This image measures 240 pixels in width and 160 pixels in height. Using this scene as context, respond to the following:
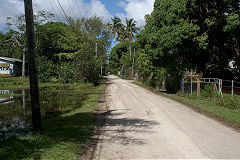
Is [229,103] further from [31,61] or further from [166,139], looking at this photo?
[31,61]

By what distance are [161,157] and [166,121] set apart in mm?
4413

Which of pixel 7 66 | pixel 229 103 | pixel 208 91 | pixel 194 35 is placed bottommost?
pixel 229 103

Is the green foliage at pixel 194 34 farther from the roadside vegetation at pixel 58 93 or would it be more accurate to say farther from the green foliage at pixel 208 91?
the roadside vegetation at pixel 58 93

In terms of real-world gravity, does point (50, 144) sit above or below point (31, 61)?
below

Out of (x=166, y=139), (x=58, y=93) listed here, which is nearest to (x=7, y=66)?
(x=58, y=93)

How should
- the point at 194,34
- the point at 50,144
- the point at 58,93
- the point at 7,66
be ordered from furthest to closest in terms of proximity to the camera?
the point at 7,66 < the point at 58,93 < the point at 194,34 < the point at 50,144

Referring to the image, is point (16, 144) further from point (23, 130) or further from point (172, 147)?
point (172, 147)

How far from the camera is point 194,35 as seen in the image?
17.1m

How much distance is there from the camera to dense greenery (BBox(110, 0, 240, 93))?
16.9m

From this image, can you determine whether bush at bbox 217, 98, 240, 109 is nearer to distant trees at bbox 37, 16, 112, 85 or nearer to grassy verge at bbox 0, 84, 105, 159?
grassy verge at bbox 0, 84, 105, 159

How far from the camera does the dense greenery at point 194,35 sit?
16.9m

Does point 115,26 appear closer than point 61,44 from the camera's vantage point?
No

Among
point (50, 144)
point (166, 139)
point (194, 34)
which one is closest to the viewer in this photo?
point (50, 144)

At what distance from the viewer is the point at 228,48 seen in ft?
65.7
